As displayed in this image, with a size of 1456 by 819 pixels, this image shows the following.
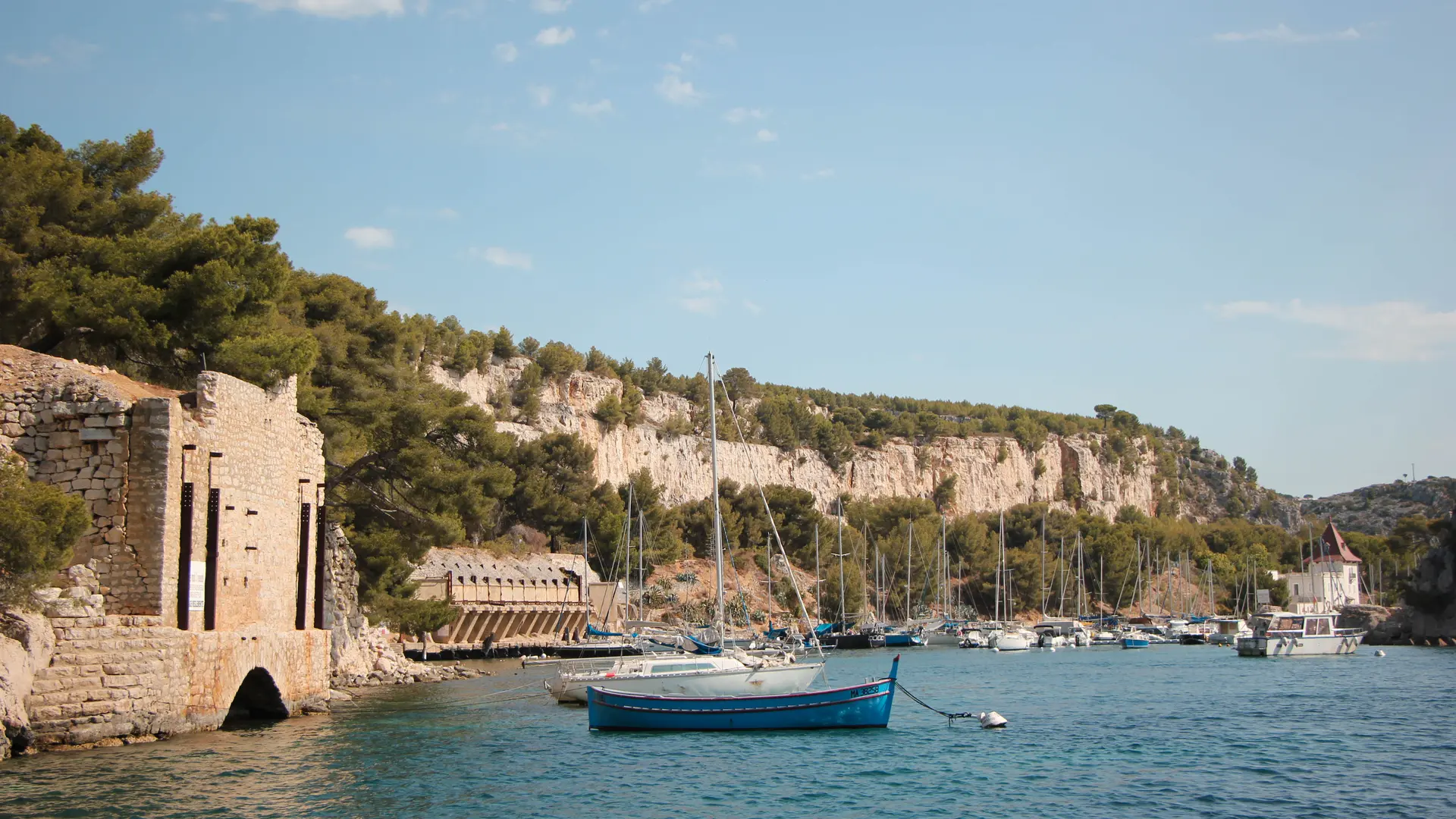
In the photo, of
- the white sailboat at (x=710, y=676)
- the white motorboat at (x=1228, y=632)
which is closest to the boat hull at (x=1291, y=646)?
the white motorboat at (x=1228, y=632)

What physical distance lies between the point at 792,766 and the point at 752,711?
3.11 metres

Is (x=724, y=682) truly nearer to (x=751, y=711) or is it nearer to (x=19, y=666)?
(x=751, y=711)

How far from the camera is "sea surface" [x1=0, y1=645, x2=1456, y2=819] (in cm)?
1412

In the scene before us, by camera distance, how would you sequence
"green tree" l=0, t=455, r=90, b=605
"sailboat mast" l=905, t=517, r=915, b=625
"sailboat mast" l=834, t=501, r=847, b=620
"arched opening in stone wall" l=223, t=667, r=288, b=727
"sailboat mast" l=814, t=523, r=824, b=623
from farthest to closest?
"sailboat mast" l=905, t=517, r=915, b=625 → "sailboat mast" l=814, t=523, r=824, b=623 → "sailboat mast" l=834, t=501, r=847, b=620 → "arched opening in stone wall" l=223, t=667, r=288, b=727 → "green tree" l=0, t=455, r=90, b=605

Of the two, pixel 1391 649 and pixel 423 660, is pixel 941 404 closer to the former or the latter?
pixel 1391 649

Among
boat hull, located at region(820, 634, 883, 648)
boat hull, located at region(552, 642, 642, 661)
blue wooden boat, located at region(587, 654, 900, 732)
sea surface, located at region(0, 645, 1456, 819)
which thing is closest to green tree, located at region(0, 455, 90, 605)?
sea surface, located at region(0, 645, 1456, 819)

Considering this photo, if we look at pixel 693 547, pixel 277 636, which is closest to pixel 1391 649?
pixel 693 547

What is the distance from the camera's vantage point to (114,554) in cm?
1591

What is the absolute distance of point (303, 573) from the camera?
2106 cm

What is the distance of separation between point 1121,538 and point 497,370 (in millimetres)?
46106

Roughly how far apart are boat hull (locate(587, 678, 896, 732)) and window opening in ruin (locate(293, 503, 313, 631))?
5178 mm

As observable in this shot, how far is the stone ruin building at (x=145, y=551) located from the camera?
1475 centimetres

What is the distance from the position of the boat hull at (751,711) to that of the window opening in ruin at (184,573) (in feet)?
24.7

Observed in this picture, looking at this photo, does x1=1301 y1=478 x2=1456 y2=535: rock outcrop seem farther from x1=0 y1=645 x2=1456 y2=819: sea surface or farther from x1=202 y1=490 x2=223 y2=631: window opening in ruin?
x1=202 y1=490 x2=223 y2=631: window opening in ruin
